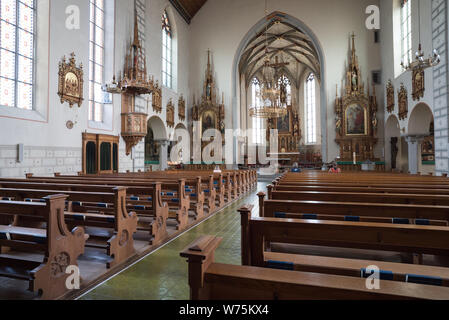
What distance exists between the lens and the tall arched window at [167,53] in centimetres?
1623

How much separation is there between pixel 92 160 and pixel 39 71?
3358mm

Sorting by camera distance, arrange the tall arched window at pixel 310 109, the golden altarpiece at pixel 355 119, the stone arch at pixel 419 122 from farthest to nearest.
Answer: the tall arched window at pixel 310 109 → the golden altarpiece at pixel 355 119 → the stone arch at pixel 419 122

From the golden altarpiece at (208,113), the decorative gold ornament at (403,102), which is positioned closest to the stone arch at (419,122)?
the decorative gold ornament at (403,102)

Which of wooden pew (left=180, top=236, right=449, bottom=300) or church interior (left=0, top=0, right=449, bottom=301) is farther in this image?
church interior (left=0, top=0, right=449, bottom=301)

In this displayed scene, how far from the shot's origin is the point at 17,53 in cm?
775

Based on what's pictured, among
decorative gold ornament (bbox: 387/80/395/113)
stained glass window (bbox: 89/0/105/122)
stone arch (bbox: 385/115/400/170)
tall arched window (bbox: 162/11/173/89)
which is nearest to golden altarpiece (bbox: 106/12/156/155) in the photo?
stained glass window (bbox: 89/0/105/122)

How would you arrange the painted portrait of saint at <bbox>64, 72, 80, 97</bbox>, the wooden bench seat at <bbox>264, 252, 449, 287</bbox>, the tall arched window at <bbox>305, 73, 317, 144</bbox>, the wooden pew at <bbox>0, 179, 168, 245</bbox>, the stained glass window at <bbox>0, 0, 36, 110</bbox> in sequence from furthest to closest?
the tall arched window at <bbox>305, 73, 317, 144</bbox>
the painted portrait of saint at <bbox>64, 72, 80, 97</bbox>
the stained glass window at <bbox>0, 0, 36, 110</bbox>
the wooden pew at <bbox>0, 179, 168, 245</bbox>
the wooden bench seat at <bbox>264, 252, 449, 287</bbox>

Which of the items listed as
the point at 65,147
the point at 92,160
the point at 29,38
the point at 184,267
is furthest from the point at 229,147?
the point at 184,267

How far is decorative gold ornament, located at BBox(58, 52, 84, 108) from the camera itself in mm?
8773

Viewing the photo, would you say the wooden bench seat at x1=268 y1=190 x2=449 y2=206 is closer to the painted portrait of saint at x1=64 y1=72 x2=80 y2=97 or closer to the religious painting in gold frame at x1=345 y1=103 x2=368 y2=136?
the painted portrait of saint at x1=64 y1=72 x2=80 y2=97

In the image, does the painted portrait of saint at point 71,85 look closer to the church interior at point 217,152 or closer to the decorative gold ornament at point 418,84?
the church interior at point 217,152

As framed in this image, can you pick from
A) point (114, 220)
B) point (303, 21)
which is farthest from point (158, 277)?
point (303, 21)

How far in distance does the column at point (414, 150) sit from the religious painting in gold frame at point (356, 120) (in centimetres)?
374

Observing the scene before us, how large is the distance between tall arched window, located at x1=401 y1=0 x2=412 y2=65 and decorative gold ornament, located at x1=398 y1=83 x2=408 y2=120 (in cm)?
133
